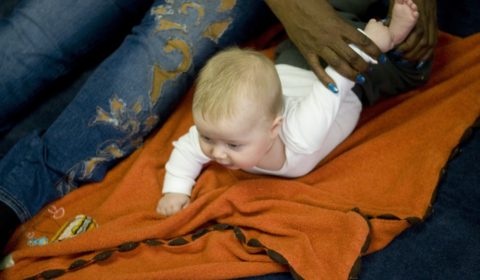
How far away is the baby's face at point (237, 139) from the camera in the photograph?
2.92 feet

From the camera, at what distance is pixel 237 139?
35.7 inches

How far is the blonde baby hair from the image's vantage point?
0.87 m

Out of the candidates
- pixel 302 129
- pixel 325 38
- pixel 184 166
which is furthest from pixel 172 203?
pixel 325 38

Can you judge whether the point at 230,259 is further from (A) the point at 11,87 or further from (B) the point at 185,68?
(A) the point at 11,87

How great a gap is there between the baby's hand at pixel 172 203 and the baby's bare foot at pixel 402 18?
56 cm

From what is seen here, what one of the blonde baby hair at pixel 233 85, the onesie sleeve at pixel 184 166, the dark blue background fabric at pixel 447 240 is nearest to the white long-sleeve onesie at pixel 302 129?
the onesie sleeve at pixel 184 166

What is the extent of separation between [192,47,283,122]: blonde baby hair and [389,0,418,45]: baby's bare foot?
28 cm

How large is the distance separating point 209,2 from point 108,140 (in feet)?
1.33

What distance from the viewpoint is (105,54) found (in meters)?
1.35

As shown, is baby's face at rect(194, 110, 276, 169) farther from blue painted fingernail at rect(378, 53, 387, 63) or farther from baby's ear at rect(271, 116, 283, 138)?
blue painted fingernail at rect(378, 53, 387, 63)

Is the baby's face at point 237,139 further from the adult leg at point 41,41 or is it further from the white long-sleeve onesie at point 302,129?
the adult leg at point 41,41

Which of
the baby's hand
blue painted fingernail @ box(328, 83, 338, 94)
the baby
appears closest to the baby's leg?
the baby

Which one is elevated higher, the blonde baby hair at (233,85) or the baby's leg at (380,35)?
the blonde baby hair at (233,85)

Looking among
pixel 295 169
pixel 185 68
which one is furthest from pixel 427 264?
pixel 185 68
